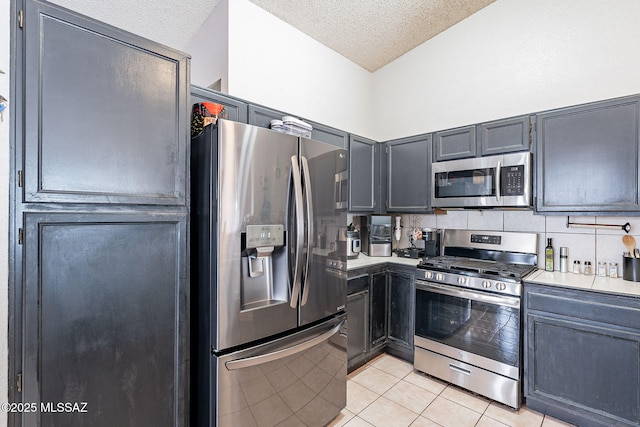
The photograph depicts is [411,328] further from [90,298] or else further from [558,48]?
[558,48]

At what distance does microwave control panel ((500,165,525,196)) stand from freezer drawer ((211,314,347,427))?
1.68 metres

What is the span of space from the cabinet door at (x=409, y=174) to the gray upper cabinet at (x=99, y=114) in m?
2.29

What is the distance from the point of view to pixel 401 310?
2713mm

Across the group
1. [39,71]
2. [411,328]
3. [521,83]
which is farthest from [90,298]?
[521,83]

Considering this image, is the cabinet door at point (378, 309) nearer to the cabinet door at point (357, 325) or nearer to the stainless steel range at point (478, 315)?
the cabinet door at point (357, 325)

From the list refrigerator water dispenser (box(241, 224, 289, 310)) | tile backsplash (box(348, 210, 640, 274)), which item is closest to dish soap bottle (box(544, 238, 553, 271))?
tile backsplash (box(348, 210, 640, 274))

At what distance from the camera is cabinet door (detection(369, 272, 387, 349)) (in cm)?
264

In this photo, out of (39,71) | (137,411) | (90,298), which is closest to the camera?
Result: (39,71)

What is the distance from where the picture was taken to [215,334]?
52.8 inches

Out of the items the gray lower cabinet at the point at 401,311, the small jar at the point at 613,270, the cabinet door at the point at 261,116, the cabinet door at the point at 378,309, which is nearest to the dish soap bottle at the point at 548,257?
the small jar at the point at 613,270

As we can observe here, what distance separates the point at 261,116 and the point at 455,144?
5.92 ft

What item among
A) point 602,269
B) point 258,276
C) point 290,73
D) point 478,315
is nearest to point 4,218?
point 258,276

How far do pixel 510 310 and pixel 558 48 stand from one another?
2.17 meters

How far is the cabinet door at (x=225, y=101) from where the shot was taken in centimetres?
180
